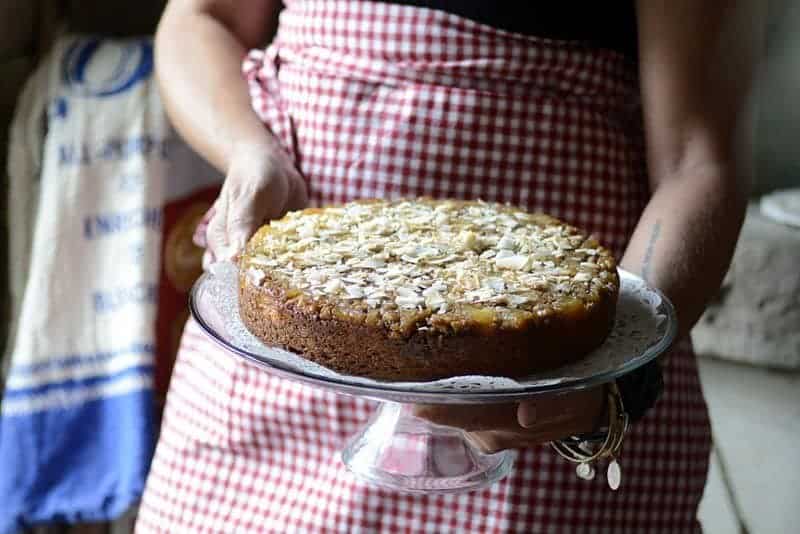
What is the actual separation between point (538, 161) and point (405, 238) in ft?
0.74

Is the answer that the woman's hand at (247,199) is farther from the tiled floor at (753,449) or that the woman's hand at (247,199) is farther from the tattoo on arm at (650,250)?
the tiled floor at (753,449)

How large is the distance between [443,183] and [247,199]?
182 millimetres

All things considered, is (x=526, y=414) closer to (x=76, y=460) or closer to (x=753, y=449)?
(x=76, y=460)

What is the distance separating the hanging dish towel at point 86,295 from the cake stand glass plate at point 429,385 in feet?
1.87

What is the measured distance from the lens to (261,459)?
0.90 meters

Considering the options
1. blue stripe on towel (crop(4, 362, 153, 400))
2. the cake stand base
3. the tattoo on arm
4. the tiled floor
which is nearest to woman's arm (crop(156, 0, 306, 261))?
the cake stand base

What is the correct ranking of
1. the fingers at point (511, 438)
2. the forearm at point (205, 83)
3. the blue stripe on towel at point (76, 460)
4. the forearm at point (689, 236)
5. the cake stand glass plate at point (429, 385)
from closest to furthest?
1. the cake stand glass plate at point (429, 385)
2. the fingers at point (511, 438)
3. the forearm at point (689, 236)
4. the forearm at point (205, 83)
5. the blue stripe on towel at point (76, 460)

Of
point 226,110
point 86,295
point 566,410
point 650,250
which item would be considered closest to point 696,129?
point 650,250

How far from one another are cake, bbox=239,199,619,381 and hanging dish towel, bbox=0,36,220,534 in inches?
23.7

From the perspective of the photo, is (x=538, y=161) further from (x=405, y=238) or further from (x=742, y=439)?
(x=742, y=439)

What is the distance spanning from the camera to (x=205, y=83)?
951 millimetres

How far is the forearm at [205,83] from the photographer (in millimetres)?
899

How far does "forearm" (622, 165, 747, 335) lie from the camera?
2.48 ft

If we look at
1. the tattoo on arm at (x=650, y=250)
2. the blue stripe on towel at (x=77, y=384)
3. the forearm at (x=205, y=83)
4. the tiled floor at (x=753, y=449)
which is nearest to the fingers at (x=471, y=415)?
the tattoo on arm at (x=650, y=250)
